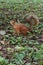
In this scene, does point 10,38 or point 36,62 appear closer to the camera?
point 36,62

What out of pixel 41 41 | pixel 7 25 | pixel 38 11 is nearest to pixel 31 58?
pixel 41 41

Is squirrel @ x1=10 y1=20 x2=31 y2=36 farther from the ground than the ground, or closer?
farther from the ground

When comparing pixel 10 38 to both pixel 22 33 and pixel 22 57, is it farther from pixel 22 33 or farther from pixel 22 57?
pixel 22 57

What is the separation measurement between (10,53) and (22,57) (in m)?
0.28

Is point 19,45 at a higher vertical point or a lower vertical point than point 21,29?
lower

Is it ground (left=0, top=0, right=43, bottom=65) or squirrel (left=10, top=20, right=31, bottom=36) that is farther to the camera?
squirrel (left=10, top=20, right=31, bottom=36)

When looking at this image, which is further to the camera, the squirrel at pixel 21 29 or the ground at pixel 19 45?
the squirrel at pixel 21 29

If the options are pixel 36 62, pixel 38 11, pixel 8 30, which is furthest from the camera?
pixel 38 11

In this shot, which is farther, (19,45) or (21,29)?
(21,29)

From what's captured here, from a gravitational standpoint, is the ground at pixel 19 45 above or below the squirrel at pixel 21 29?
below

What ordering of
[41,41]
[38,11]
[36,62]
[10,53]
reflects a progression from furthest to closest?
[38,11]
[41,41]
[10,53]
[36,62]

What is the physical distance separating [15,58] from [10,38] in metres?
1.17

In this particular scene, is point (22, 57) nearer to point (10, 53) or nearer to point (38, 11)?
point (10, 53)

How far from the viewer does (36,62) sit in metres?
4.34
